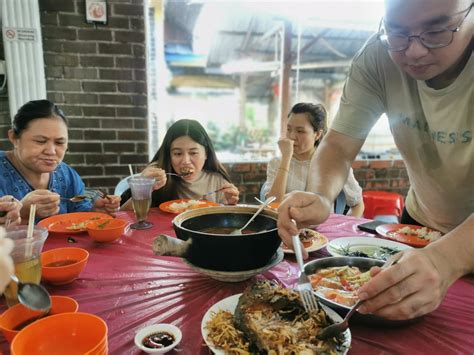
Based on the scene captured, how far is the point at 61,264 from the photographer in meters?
1.12

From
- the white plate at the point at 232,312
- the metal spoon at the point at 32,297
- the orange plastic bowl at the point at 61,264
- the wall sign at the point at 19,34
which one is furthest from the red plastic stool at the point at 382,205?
the wall sign at the point at 19,34

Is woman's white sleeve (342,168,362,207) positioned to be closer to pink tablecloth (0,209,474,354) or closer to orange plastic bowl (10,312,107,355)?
pink tablecloth (0,209,474,354)

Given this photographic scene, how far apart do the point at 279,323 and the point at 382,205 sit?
9.21 ft

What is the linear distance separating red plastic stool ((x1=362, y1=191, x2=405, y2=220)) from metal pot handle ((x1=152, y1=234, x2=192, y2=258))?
2703 millimetres

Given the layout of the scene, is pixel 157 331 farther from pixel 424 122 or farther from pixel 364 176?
pixel 364 176

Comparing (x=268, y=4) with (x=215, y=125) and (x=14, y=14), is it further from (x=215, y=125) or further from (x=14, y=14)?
(x=215, y=125)

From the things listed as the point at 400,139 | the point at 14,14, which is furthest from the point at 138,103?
the point at 400,139

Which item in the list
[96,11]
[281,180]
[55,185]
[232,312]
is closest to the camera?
[232,312]

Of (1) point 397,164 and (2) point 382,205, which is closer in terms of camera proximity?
(2) point 382,205

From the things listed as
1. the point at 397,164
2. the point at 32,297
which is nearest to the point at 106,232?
the point at 32,297

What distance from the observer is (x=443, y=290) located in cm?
82

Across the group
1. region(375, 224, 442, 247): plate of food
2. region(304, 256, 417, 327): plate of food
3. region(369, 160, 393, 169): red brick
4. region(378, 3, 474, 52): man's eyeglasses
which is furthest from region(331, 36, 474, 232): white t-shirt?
region(369, 160, 393, 169): red brick

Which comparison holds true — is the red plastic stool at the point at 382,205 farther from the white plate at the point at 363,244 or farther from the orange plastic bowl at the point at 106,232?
the orange plastic bowl at the point at 106,232

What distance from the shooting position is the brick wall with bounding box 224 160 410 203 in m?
3.69
